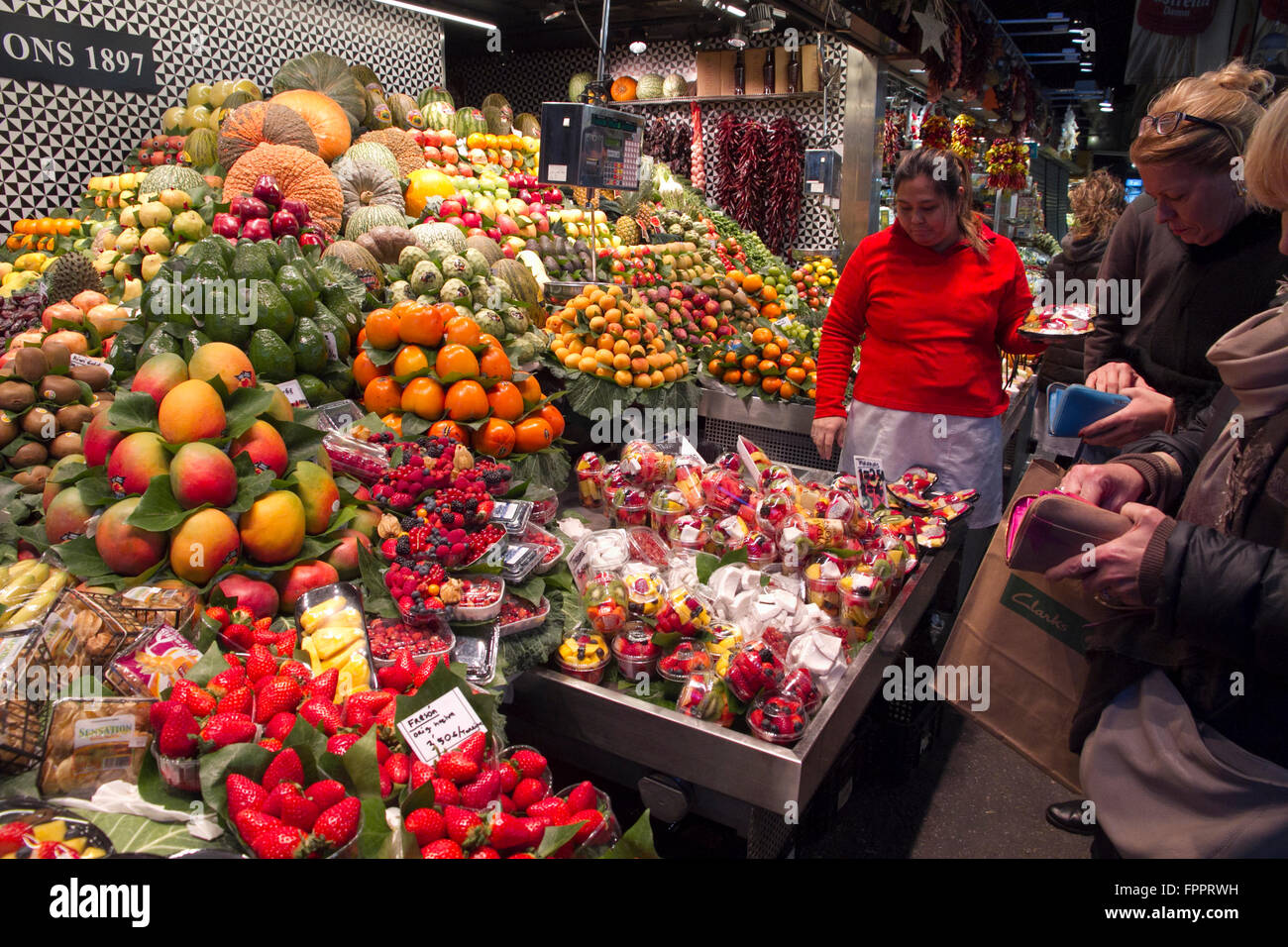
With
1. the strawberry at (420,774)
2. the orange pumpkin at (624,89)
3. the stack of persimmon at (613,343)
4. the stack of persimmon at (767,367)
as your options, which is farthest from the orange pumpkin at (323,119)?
the strawberry at (420,774)

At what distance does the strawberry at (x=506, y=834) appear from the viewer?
125 centimetres

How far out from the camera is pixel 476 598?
1.84 metres

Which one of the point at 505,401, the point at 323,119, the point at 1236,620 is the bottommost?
the point at 1236,620

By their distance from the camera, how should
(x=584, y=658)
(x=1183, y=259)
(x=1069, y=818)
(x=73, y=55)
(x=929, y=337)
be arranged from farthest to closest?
(x=73, y=55) < (x=929, y=337) < (x=1069, y=818) < (x=1183, y=259) < (x=584, y=658)

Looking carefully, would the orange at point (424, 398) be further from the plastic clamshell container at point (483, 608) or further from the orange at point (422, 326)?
the plastic clamshell container at point (483, 608)

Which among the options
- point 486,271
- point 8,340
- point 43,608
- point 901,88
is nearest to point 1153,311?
point 486,271

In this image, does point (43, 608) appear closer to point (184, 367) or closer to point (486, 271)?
point (184, 367)

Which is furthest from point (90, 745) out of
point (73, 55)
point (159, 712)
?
point (73, 55)

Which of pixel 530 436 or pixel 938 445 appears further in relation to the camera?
pixel 938 445

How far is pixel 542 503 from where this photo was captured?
246cm

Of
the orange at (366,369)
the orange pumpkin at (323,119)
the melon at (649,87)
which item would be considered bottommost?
the orange at (366,369)

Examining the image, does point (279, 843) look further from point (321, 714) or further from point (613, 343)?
point (613, 343)

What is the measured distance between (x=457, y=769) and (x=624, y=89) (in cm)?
916

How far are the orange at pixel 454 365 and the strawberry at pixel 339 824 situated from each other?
1692mm
